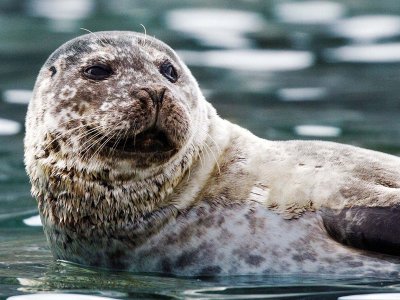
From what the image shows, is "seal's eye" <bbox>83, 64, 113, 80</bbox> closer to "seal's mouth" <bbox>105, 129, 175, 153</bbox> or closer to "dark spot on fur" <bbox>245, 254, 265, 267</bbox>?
"seal's mouth" <bbox>105, 129, 175, 153</bbox>

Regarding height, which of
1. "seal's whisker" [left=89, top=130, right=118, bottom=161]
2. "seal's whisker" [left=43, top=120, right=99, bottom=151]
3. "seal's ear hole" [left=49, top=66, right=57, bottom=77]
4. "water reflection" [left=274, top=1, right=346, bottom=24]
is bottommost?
"seal's whisker" [left=89, top=130, right=118, bottom=161]

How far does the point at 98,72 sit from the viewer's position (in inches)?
285

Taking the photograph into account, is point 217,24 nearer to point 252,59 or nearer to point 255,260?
point 252,59

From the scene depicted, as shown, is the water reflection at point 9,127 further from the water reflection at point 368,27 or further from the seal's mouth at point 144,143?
the water reflection at point 368,27

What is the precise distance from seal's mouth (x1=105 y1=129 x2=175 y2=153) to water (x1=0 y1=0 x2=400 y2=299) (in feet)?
2.38

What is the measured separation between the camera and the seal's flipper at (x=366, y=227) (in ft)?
22.1

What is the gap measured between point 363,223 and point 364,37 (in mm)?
10468

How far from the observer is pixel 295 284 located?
264 inches

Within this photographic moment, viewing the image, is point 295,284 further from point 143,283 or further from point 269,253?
point 143,283

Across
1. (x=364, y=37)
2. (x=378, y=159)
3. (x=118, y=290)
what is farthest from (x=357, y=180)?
(x=364, y=37)

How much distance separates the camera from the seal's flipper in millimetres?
6746

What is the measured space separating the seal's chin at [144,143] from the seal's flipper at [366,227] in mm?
975

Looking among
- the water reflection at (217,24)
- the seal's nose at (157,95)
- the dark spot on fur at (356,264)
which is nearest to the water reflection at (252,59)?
the water reflection at (217,24)

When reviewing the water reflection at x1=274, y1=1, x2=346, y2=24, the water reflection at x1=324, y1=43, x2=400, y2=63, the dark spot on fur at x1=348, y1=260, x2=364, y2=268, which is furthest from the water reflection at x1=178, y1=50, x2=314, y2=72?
the dark spot on fur at x1=348, y1=260, x2=364, y2=268
